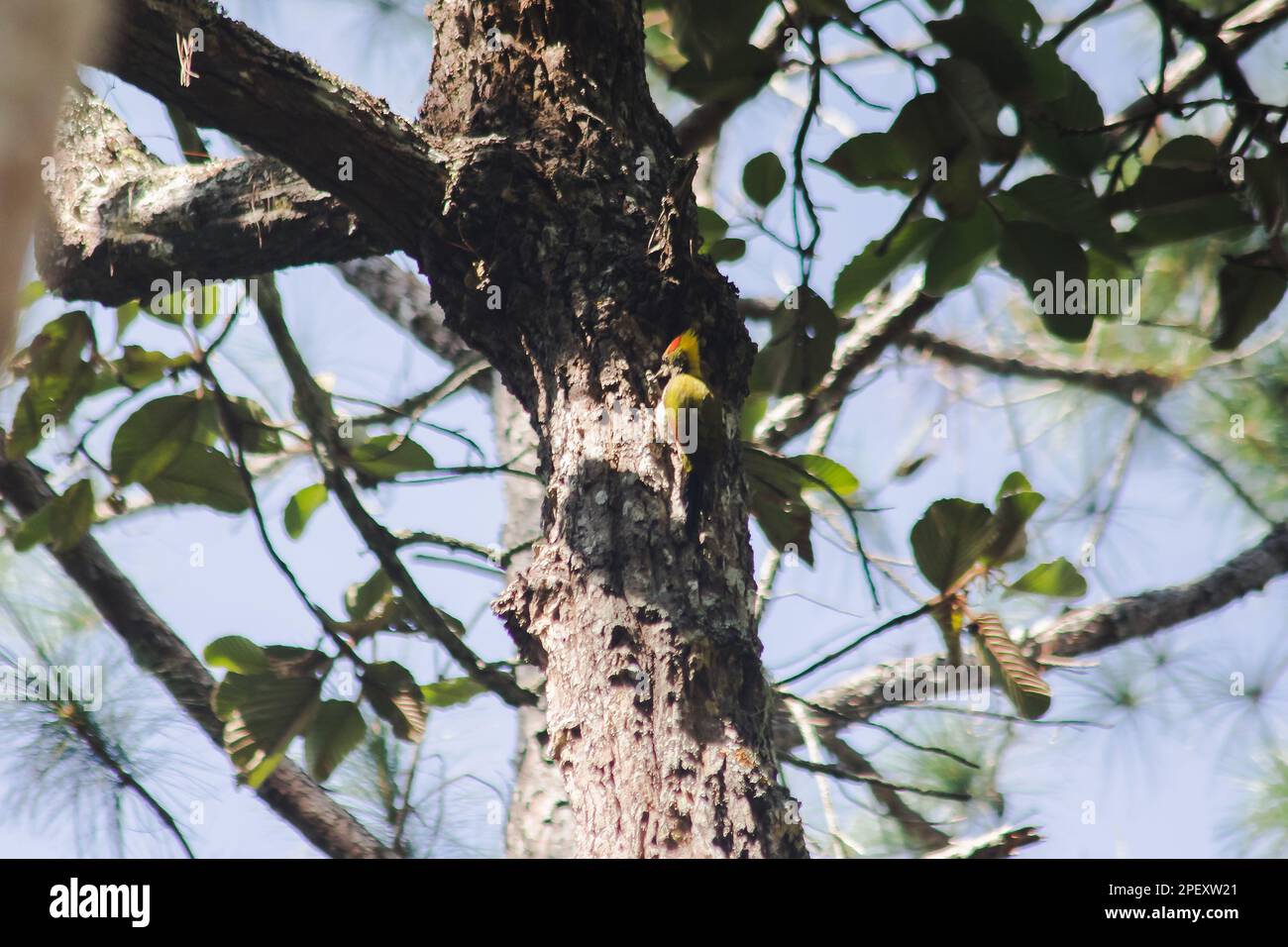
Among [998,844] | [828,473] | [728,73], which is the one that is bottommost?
[998,844]

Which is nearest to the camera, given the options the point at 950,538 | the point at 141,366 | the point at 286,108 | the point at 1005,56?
the point at 286,108

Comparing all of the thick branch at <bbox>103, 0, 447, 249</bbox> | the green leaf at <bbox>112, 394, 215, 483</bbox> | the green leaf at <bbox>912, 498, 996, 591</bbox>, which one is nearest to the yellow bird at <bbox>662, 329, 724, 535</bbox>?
the thick branch at <bbox>103, 0, 447, 249</bbox>

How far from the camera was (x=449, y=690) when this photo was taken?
2.22 m

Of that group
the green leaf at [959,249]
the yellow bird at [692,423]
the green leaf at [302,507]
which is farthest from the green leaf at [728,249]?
the green leaf at [302,507]

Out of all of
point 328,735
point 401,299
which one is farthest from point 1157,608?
point 401,299

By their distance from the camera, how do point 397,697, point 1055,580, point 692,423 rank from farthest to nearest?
point 397,697 → point 1055,580 → point 692,423

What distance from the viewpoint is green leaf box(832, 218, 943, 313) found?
160cm

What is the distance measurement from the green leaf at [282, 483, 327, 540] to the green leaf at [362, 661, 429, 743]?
0.51 metres

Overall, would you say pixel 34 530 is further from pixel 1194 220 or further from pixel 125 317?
pixel 1194 220

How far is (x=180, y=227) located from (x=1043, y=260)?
49.1 inches

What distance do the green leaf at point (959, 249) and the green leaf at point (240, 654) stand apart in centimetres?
137
